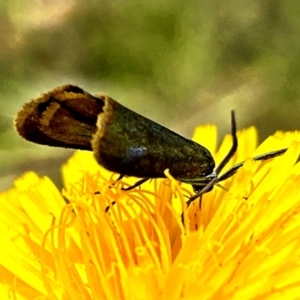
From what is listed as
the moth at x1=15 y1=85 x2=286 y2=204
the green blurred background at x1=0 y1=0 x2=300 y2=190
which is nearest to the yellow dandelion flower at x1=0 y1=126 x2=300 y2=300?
the moth at x1=15 y1=85 x2=286 y2=204

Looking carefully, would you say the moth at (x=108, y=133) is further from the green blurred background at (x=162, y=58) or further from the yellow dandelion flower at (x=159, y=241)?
the green blurred background at (x=162, y=58)

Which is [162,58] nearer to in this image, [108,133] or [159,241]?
[159,241]

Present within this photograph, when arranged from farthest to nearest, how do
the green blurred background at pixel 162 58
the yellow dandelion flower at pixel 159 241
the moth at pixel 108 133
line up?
the green blurred background at pixel 162 58
the yellow dandelion flower at pixel 159 241
the moth at pixel 108 133

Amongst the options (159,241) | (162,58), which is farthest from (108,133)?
(162,58)

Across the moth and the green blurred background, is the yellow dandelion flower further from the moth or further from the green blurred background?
the green blurred background

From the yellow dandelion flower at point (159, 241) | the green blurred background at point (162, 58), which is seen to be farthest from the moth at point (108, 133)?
the green blurred background at point (162, 58)

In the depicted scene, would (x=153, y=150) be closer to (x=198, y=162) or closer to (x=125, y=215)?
(x=198, y=162)

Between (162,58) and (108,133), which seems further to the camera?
(162,58)

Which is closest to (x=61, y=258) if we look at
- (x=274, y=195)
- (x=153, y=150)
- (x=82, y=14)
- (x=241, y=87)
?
(x=153, y=150)
